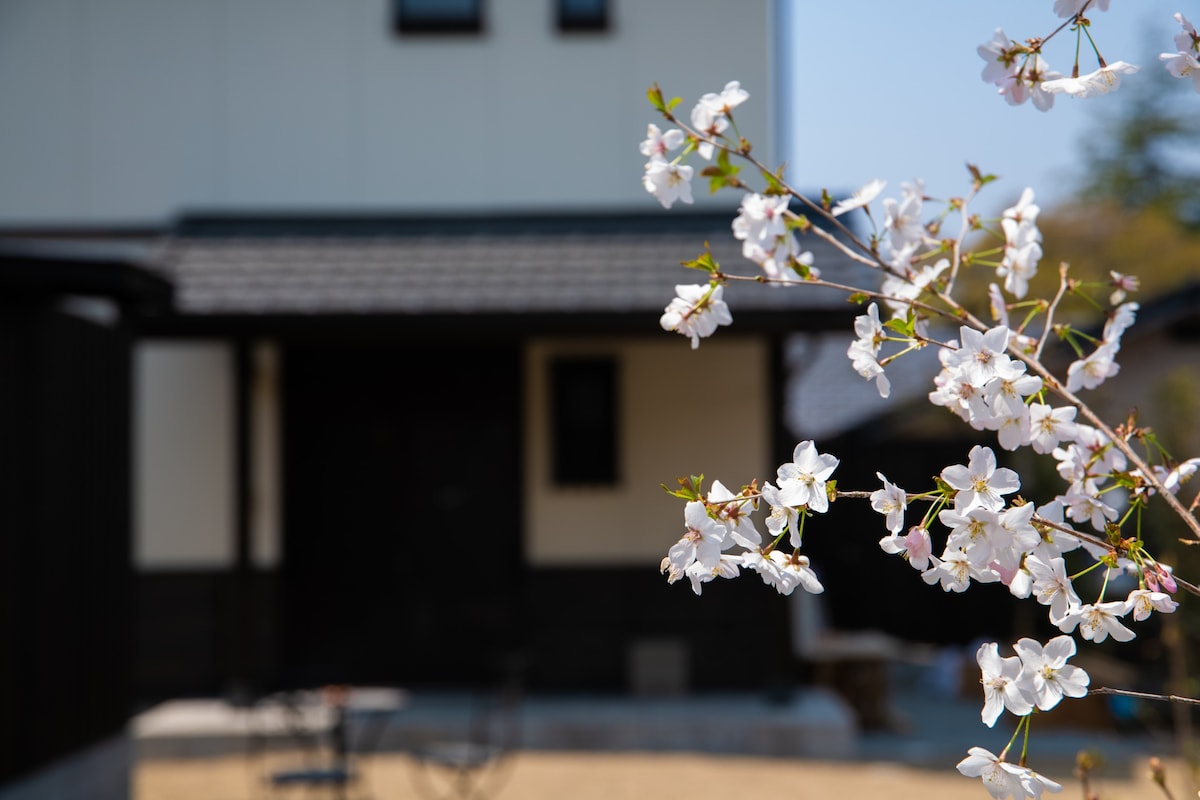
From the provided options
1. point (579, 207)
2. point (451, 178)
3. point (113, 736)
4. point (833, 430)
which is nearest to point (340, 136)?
point (451, 178)

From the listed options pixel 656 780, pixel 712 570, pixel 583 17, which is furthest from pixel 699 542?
pixel 583 17

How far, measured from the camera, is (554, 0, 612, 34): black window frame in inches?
357

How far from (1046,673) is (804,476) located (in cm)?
29

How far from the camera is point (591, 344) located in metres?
8.96

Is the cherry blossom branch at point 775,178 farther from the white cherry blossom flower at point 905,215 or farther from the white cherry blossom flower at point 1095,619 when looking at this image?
the white cherry blossom flower at point 1095,619

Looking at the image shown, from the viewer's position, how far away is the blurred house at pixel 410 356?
8.76 metres

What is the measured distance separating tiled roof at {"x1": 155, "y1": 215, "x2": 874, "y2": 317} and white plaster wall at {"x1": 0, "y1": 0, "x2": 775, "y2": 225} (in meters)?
0.25

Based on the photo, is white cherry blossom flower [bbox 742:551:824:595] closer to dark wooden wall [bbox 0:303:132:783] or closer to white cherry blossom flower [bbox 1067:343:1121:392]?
white cherry blossom flower [bbox 1067:343:1121:392]

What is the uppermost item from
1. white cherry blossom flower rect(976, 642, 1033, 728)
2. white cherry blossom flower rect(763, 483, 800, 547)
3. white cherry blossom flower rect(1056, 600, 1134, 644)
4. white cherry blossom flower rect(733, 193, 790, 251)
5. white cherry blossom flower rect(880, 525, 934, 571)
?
white cherry blossom flower rect(733, 193, 790, 251)

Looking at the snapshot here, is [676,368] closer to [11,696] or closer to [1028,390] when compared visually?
[11,696]

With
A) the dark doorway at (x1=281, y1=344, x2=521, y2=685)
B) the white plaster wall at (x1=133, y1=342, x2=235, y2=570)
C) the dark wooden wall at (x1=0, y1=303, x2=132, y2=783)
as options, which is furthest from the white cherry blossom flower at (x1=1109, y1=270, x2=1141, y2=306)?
the white plaster wall at (x1=133, y1=342, x2=235, y2=570)

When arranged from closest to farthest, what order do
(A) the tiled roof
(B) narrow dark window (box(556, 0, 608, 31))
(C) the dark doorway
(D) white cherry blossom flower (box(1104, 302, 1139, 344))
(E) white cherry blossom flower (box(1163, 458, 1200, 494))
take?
(E) white cherry blossom flower (box(1163, 458, 1200, 494)), (D) white cherry blossom flower (box(1104, 302, 1139, 344)), (A) the tiled roof, (C) the dark doorway, (B) narrow dark window (box(556, 0, 608, 31))

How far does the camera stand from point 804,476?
144 cm

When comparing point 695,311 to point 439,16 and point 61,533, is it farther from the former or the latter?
point 439,16
